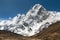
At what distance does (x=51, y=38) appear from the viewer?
57.3 m

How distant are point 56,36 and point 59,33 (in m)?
2.60

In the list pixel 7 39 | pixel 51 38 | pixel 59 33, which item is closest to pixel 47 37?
pixel 51 38

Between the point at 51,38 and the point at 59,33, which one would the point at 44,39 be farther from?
the point at 59,33

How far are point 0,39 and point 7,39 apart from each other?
2.23 m

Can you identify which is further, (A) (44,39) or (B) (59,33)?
(B) (59,33)

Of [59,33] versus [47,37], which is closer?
[47,37]

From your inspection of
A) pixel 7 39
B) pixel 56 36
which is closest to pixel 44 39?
pixel 56 36

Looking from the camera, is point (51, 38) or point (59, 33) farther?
point (59, 33)

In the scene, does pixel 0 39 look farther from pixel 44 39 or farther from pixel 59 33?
pixel 59 33

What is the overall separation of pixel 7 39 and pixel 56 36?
14.4 m

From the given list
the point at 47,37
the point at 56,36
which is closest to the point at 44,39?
the point at 47,37

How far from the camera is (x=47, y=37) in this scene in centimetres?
5716

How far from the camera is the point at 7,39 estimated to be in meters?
59.2

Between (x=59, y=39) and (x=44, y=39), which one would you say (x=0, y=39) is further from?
(x=59, y=39)
